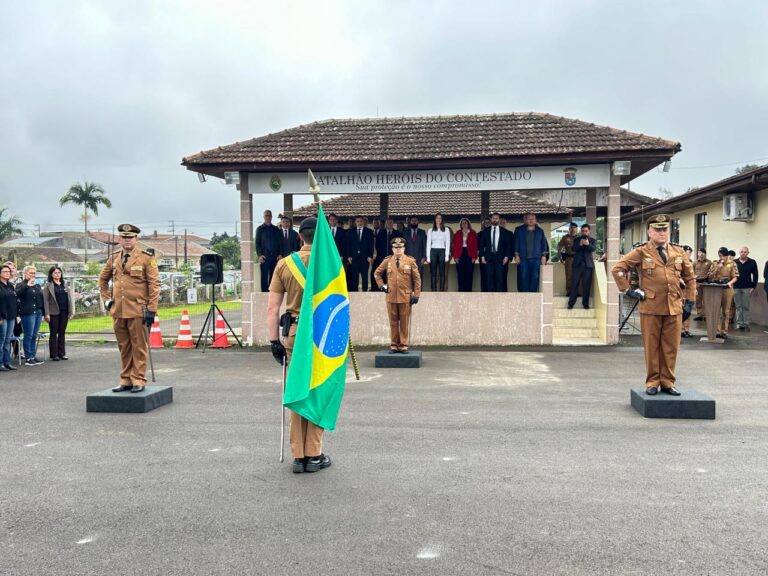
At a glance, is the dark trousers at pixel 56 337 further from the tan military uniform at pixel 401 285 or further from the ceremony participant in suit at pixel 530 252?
the ceremony participant in suit at pixel 530 252

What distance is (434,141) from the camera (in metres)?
14.7

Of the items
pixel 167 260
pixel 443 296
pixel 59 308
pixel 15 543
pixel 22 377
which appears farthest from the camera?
pixel 167 260

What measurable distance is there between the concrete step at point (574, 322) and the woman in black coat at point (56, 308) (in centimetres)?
1061

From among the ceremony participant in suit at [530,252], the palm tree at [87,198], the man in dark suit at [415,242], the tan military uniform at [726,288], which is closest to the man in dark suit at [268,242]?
the man in dark suit at [415,242]

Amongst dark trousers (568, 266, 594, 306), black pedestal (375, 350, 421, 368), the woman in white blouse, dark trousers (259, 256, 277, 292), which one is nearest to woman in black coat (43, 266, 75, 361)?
dark trousers (259, 256, 277, 292)

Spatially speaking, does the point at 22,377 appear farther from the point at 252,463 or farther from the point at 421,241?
the point at 421,241

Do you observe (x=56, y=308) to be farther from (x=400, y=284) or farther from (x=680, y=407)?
Answer: (x=680, y=407)

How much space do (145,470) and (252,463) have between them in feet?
→ 2.95

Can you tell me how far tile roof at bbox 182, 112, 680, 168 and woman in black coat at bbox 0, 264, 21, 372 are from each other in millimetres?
4597

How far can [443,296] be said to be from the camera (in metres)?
14.0

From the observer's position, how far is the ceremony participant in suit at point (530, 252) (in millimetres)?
14039

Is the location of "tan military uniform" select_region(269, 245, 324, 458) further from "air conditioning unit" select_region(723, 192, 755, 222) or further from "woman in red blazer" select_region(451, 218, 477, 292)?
"air conditioning unit" select_region(723, 192, 755, 222)

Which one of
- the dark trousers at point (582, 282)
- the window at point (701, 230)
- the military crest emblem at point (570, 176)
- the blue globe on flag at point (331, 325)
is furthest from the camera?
the window at point (701, 230)

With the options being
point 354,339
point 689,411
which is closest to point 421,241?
point 354,339
